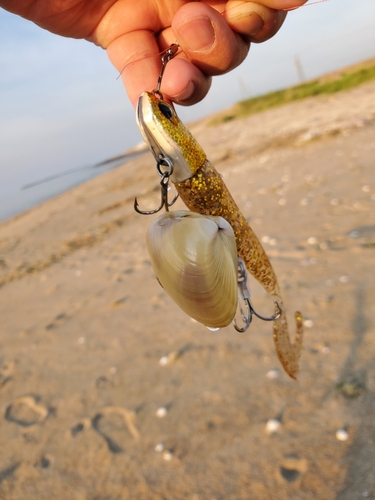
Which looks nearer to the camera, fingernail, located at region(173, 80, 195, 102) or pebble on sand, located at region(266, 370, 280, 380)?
fingernail, located at region(173, 80, 195, 102)

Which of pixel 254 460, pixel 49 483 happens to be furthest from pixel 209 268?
pixel 49 483

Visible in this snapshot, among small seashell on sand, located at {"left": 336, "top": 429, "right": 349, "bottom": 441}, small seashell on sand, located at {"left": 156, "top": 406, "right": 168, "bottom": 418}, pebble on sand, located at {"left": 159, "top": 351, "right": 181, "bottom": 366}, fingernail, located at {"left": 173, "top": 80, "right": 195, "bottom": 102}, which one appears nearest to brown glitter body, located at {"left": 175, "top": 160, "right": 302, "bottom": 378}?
fingernail, located at {"left": 173, "top": 80, "right": 195, "bottom": 102}

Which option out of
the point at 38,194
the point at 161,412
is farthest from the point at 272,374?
the point at 38,194

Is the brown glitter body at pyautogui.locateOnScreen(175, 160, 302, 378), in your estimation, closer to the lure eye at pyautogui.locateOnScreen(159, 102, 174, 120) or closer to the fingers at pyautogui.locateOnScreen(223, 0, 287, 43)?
the lure eye at pyautogui.locateOnScreen(159, 102, 174, 120)

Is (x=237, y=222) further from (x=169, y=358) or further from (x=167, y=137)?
(x=169, y=358)

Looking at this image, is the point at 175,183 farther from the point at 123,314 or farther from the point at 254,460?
the point at 123,314
